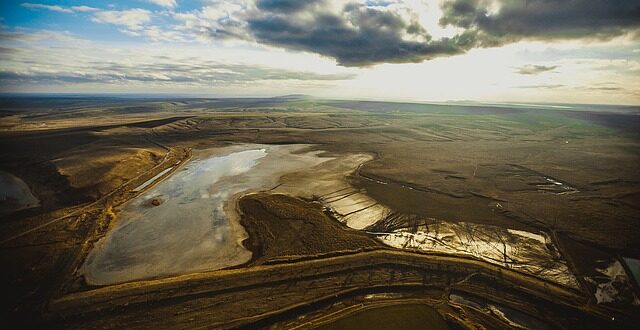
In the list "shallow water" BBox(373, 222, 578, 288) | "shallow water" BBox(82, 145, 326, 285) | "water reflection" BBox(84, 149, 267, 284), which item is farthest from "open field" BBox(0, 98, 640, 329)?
"water reflection" BBox(84, 149, 267, 284)

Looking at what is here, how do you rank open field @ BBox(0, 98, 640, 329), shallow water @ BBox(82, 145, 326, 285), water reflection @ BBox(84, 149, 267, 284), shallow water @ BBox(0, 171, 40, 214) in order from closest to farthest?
1. open field @ BBox(0, 98, 640, 329)
2. water reflection @ BBox(84, 149, 267, 284)
3. shallow water @ BBox(82, 145, 326, 285)
4. shallow water @ BBox(0, 171, 40, 214)

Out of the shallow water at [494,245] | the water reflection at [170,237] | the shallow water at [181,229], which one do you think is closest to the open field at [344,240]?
the shallow water at [494,245]

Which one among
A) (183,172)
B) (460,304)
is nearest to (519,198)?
(460,304)

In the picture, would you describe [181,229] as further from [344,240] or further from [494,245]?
[494,245]

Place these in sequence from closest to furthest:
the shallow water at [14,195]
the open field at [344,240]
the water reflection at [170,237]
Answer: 1. the open field at [344,240]
2. the water reflection at [170,237]
3. the shallow water at [14,195]

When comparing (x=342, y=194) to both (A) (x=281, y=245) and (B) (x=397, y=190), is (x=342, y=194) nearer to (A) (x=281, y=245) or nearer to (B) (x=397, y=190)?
(B) (x=397, y=190)

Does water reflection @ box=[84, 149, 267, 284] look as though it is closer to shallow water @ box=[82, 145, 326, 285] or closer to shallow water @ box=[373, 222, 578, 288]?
shallow water @ box=[82, 145, 326, 285]

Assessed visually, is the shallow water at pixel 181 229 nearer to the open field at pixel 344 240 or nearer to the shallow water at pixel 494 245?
the open field at pixel 344 240
